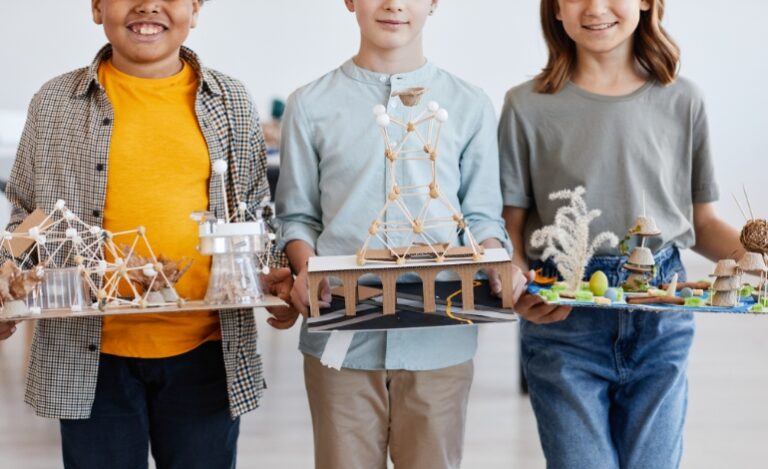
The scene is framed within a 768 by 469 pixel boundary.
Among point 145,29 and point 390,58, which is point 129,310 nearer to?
point 145,29

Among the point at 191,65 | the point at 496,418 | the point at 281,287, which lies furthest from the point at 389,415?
the point at 496,418

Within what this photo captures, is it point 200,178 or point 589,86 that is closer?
point 200,178

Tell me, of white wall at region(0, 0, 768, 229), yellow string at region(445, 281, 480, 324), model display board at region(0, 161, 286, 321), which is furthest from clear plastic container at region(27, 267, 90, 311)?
white wall at region(0, 0, 768, 229)

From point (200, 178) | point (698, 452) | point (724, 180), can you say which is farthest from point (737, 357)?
point (200, 178)

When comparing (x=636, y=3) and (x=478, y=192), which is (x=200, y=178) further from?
(x=636, y=3)

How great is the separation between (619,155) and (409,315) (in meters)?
0.50

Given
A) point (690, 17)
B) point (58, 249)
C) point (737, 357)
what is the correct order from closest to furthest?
point (58, 249) < point (737, 357) < point (690, 17)

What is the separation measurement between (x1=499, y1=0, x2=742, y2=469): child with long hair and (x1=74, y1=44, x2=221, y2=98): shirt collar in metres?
0.50

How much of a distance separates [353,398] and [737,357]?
2.54 metres

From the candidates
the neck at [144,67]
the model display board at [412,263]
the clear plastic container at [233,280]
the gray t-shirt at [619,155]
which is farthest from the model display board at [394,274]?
the neck at [144,67]

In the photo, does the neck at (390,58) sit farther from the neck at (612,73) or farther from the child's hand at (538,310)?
the child's hand at (538,310)

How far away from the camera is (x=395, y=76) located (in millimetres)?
1559

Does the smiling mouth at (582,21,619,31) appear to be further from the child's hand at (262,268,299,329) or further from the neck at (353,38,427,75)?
the child's hand at (262,268,299,329)

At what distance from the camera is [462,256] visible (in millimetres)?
1377
